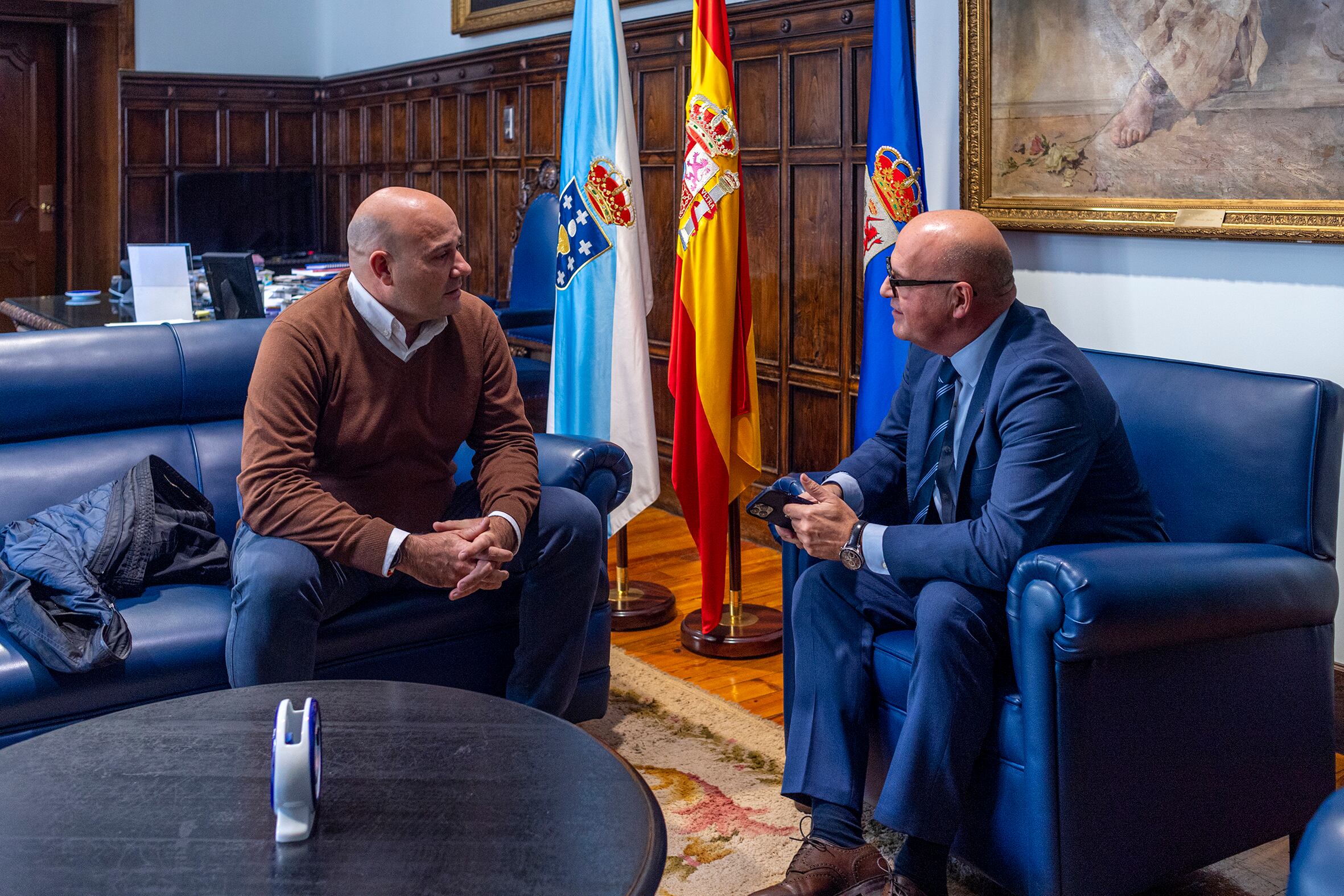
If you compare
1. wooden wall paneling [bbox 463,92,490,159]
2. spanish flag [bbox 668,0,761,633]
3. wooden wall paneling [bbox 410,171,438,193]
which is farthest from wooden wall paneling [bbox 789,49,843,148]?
wooden wall paneling [bbox 410,171,438,193]

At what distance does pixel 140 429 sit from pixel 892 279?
172cm

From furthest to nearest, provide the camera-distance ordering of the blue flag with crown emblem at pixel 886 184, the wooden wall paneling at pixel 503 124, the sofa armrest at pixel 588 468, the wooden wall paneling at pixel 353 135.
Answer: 1. the wooden wall paneling at pixel 353 135
2. the wooden wall paneling at pixel 503 124
3. the blue flag with crown emblem at pixel 886 184
4. the sofa armrest at pixel 588 468

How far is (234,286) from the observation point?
406 cm

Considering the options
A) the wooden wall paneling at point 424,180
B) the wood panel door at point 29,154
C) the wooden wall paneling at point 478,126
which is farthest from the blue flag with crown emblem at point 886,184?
the wood panel door at point 29,154

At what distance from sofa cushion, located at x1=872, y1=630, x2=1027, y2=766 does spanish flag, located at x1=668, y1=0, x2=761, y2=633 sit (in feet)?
3.93

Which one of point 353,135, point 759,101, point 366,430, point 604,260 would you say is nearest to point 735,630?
point 604,260

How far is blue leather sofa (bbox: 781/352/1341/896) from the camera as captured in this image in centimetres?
192

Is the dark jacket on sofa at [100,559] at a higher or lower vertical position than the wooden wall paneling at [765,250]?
lower

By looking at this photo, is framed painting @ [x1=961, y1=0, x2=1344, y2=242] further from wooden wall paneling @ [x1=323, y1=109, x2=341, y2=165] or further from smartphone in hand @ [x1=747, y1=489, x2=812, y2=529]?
wooden wall paneling @ [x1=323, y1=109, x2=341, y2=165]

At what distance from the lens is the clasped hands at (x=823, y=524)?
2.27 metres

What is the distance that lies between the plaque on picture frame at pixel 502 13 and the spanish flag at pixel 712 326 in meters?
2.21

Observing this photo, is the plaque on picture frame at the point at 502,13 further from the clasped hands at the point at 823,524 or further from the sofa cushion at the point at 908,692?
the sofa cushion at the point at 908,692

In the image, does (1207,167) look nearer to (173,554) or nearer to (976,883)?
(976,883)

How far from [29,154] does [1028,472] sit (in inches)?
288
